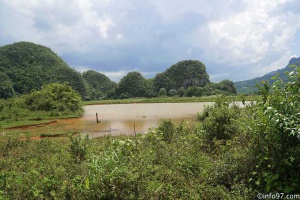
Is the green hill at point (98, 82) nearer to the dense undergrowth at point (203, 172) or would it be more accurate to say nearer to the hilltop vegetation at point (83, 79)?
the hilltop vegetation at point (83, 79)

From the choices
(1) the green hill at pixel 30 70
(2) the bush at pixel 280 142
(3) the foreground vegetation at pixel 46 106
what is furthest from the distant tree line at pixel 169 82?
(2) the bush at pixel 280 142

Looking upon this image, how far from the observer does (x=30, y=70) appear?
93125mm

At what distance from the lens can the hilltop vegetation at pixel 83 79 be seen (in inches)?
3487

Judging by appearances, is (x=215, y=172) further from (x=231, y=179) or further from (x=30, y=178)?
(x=30, y=178)

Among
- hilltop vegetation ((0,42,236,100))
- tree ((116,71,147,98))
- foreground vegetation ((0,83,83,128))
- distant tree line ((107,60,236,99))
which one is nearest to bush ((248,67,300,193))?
foreground vegetation ((0,83,83,128))

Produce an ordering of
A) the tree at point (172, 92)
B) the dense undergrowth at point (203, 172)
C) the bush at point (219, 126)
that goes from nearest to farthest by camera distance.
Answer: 1. the dense undergrowth at point (203, 172)
2. the bush at point (219, 126)
3. the tree at point (172, 92)

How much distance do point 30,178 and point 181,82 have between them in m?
111

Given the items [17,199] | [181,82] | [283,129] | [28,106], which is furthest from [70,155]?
[181,82]

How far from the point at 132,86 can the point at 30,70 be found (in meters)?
40.7

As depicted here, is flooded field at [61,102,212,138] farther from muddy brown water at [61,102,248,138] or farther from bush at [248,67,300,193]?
bush at [248,67,300,193]

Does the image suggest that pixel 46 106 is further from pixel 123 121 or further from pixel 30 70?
pixel 30 70

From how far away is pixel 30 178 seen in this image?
5.52m

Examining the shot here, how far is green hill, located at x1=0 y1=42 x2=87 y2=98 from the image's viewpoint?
8431 cm

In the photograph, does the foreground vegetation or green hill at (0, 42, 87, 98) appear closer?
the foreground vegetation
